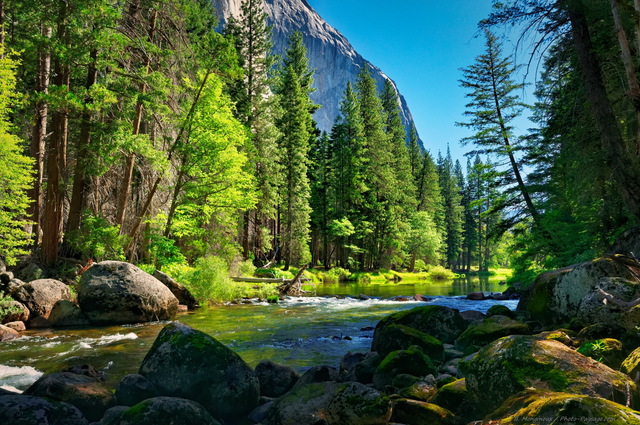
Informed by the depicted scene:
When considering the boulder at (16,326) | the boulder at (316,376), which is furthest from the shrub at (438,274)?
the boulder at (316,376)

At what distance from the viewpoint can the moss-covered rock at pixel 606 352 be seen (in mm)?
4355

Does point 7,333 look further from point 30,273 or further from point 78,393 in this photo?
point 78,393

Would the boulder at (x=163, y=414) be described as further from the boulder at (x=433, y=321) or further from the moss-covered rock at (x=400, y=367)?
the boulder at (x=433, y=321)

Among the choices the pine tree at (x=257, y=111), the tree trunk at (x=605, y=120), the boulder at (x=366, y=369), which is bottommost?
the boulder at (x=366, y=369)

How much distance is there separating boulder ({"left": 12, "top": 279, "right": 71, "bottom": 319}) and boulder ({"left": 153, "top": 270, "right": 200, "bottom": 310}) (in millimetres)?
3090

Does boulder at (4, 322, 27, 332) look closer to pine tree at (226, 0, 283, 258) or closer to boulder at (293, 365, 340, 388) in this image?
boulder at (293, 365, 340, 388)

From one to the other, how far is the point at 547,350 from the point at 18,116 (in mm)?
20761

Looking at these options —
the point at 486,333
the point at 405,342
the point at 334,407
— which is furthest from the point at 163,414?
the point at 486,333

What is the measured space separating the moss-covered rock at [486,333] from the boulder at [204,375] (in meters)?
3.94

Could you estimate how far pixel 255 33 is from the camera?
3127cm

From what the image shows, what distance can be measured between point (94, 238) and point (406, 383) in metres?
12.8

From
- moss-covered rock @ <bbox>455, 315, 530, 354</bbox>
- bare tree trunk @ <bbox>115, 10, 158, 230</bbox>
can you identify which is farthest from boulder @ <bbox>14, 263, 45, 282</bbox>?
moss-covered rock @ <bbox>455, 315, 530, 354</bbox>

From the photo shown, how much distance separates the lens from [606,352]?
14.4ft

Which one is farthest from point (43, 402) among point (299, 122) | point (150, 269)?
point (299, 122)
